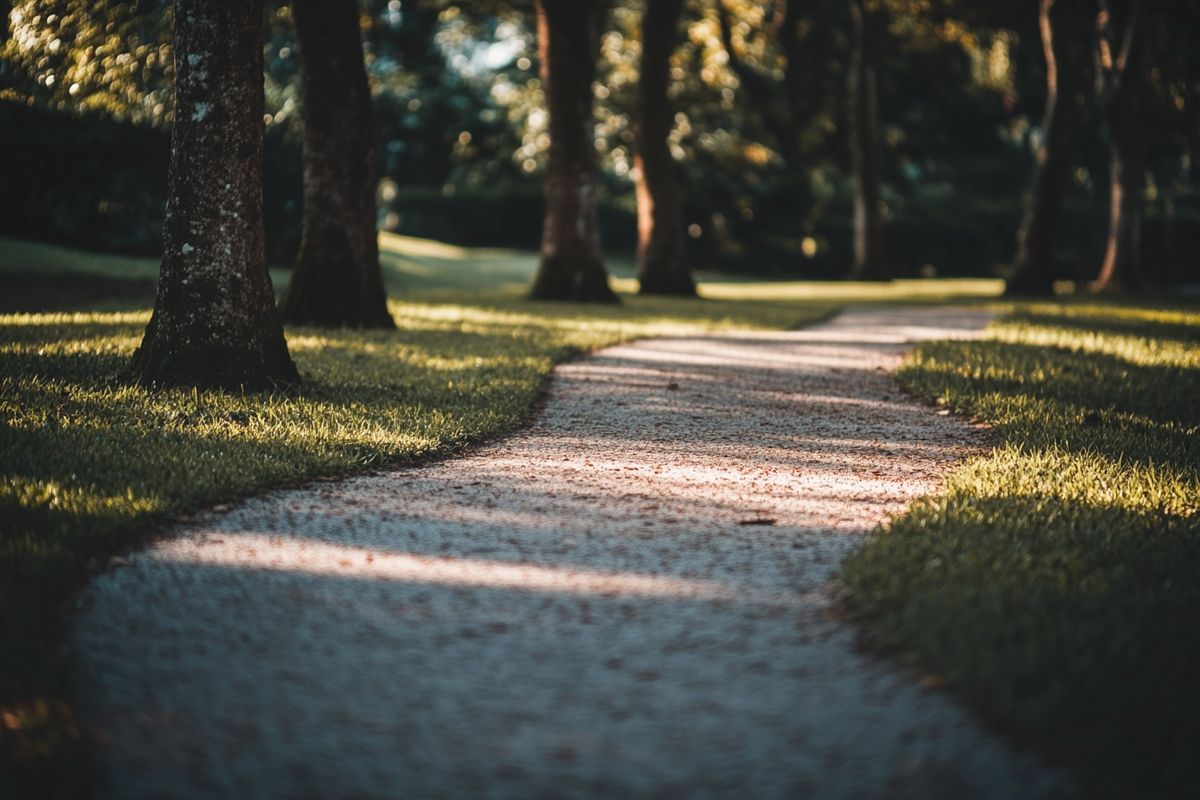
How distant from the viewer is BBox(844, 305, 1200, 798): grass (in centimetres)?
255

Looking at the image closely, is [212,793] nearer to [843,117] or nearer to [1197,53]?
[1197,53]

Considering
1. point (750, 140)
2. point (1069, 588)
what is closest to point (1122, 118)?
point (750, 140)

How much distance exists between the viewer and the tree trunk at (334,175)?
1155 cm

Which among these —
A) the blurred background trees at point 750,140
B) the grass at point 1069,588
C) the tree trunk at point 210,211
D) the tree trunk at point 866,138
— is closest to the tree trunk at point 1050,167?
the blurred background trees at point 750,140

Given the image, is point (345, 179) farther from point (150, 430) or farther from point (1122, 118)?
point (1122, 118)

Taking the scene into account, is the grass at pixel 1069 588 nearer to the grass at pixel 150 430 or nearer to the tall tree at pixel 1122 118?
the grass at pixel 150 430

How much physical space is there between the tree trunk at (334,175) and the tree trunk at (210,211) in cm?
447

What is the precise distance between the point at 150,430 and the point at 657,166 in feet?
54.1

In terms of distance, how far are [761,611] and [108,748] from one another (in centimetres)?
191

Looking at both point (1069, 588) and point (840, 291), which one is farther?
point (840, 291)

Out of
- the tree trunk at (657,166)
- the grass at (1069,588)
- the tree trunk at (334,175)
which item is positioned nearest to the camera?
the grass at (1069,588)

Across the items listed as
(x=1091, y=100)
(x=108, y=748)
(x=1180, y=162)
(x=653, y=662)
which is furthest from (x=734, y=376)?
(x=1180, y=162)

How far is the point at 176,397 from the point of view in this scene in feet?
21.7

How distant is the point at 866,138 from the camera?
95.3 ft
